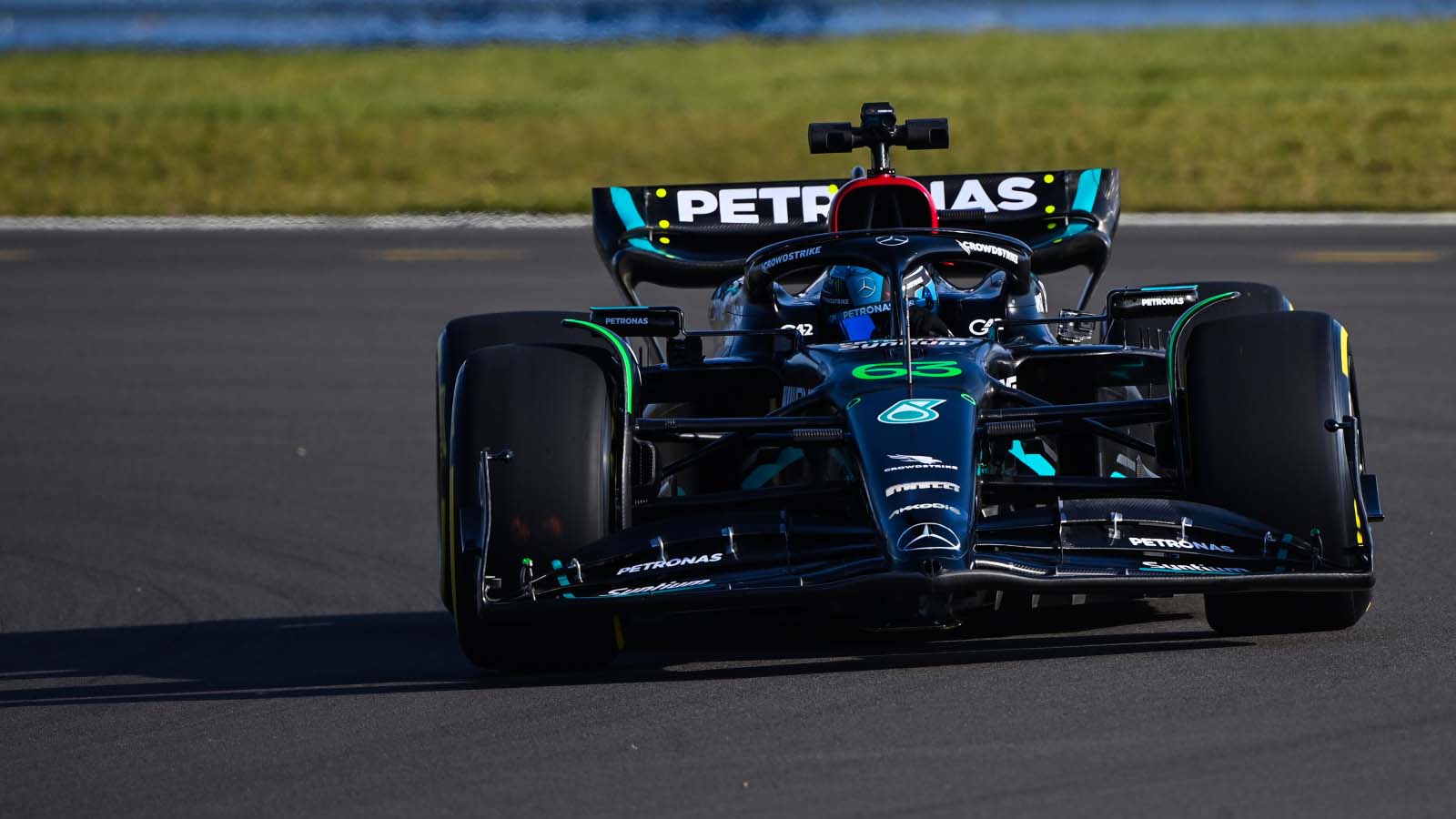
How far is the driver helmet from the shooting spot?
340 inches

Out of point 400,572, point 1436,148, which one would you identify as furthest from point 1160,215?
point 400,572

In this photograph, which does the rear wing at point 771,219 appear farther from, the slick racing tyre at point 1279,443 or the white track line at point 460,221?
the white track line at point 460,221

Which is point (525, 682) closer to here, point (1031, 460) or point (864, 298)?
point (1031, 460)

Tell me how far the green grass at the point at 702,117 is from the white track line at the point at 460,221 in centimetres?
44

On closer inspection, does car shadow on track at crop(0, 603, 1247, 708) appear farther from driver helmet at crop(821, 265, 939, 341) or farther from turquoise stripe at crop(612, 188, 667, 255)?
turquoise stripe at crop(612, 188, 667, 255)

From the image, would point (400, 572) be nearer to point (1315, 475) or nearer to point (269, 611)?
point (269, 611)

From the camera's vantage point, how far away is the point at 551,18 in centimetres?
3356

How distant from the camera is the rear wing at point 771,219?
1041 cm

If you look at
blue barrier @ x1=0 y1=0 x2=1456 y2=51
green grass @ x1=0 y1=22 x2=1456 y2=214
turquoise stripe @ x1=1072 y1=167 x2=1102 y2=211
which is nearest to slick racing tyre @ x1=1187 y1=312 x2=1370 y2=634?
turquoise stripe @ x1=1072 y1=167 x2=1102 y2=211

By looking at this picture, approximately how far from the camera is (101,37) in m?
34.9

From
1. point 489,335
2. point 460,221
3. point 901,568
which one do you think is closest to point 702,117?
point 460,221

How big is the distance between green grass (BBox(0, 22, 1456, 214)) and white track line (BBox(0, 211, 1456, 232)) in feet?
1.45

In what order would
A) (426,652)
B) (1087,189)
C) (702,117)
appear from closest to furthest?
(426,652), (1087,189), (702,117)

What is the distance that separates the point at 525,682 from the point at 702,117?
2249cm
